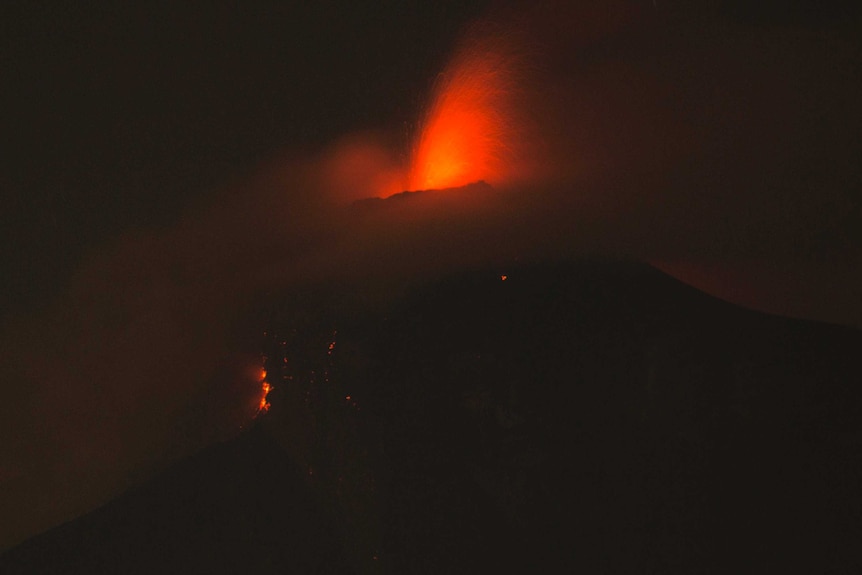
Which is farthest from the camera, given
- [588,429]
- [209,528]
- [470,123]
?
[470,123]

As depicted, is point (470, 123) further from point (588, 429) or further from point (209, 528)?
point (209, 528)

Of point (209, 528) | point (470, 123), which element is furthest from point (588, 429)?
point (470, 123)

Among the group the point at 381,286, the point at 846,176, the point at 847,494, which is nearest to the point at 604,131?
the point at 846,176

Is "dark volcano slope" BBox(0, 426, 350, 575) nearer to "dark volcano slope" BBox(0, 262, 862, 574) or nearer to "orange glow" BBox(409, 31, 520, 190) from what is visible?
"dark volcano slope" BBox(0, 262, 862, 574)

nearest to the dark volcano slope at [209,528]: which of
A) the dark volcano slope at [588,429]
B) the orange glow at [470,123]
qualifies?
the dark volcano slope at [588,429]

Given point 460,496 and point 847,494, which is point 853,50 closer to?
point 847,494

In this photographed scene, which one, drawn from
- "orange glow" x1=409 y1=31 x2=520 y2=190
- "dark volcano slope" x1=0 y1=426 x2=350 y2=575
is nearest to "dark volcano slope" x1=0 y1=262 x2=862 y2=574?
"dark volcano slope" x1=0 y1=426 x2=350 y2=575

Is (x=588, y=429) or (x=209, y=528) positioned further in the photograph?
(x=209, y=528)
